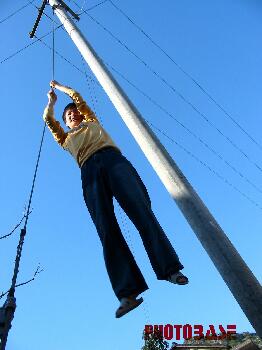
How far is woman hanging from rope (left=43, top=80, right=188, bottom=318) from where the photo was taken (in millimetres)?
2891

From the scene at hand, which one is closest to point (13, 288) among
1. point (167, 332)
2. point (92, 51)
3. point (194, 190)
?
point (194, 190)

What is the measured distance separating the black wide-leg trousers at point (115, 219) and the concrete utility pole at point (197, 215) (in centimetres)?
30

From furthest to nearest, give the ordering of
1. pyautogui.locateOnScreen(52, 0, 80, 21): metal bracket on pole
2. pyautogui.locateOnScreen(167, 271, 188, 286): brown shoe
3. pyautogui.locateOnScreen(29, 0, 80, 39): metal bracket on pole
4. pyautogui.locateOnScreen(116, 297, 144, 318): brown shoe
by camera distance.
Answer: pyautogui.locateOnScreen(29, 0, 80, 39): metal bracket on pole → pyautogui.locateOnScreen(52, 0, 80, 21): metal bracket on pole → pyautogui.locateOnScreen(116, 297, 144, 318): brown shoe → pyautogui.locateOnScreen(167, 271, 188, 286): brown shoe

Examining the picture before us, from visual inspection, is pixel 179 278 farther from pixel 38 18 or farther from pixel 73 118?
pixel 38 18

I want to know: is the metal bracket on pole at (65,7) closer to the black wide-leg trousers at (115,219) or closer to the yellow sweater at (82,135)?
the yellow sweater at (82,135)

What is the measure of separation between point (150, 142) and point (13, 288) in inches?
65.3

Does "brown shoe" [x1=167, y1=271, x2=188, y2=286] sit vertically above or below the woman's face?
below

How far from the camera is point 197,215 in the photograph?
8.70ft

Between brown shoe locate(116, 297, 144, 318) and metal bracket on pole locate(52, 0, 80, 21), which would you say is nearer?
brown shoe locate(116, 297, 144, 318)

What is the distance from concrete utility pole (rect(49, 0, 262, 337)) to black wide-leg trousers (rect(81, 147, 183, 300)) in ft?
0.97

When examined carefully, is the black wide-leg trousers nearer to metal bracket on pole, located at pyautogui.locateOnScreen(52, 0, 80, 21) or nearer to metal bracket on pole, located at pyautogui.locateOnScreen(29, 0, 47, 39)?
metal bracket on pole, located at pyautogui.locateOnScreen(52, 0, 80, 21)

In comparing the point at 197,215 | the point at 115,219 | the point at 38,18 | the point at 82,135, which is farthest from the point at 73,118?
the point at 38,18

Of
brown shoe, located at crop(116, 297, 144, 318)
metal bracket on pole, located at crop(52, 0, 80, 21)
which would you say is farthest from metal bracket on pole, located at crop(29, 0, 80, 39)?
brown shoe, located at crop(116, 297, 144, 318)

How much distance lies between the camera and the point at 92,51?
4.93m
